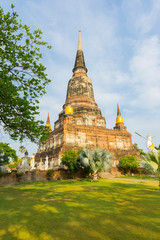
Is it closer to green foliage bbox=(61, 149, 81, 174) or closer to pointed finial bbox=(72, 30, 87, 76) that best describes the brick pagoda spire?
pointed finial bbox=(72, 30, 87, 76)

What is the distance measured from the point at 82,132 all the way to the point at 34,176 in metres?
14.2

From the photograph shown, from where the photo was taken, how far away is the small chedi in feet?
104

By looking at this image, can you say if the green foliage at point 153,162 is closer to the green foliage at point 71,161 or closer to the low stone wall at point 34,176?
the green foliage at point 71,161

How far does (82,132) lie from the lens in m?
33.9

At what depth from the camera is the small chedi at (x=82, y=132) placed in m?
31.7

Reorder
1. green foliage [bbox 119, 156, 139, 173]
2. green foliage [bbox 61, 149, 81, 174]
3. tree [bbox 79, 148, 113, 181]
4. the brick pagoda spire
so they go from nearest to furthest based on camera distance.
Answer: tree [bbox 79, 148, 113, 181] → green foliage [bbox 61, 149, 81, 174] → green foliage [bbox 119, 156, 139, 173] → the brick pagoda spire

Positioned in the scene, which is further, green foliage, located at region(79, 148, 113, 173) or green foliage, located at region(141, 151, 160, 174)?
green foliage, located at region(79, 148, 113, 173)

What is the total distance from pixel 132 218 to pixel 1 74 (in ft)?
27.9

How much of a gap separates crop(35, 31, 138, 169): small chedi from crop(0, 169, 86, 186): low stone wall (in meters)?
3.91

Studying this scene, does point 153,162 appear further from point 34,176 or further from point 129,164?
point 129,164

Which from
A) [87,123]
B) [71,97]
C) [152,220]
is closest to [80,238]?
[152,220]

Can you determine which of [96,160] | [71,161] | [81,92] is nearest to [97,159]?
[96,160]

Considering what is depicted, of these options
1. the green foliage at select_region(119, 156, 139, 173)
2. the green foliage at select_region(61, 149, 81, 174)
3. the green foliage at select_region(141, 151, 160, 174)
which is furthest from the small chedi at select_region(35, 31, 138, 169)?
the green foliage at select_region(141, 151, 160, 174)

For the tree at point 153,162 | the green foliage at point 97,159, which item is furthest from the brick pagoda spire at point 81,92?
the tree at point 153,162
